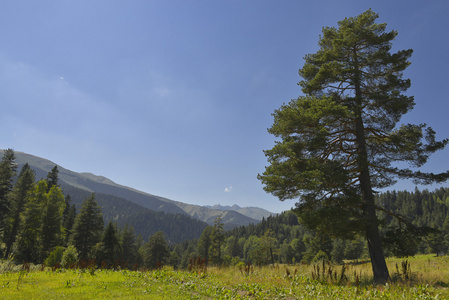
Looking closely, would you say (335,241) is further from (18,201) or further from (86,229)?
(18,201)

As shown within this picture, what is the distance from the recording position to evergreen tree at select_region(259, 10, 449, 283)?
32.6 ft

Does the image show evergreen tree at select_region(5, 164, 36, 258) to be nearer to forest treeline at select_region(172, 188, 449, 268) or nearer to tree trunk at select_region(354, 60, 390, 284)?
forest treeline at select_region(172, 188, 449, 268)

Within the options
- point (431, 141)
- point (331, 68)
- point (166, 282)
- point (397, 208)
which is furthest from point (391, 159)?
point (397, 208)

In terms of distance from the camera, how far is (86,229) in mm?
34094

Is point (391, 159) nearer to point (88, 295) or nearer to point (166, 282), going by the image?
point (166, 282)

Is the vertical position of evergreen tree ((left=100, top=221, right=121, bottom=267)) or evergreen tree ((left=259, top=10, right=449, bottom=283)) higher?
evergreen tree ((left=259, top=10, right=449, bottom=283))

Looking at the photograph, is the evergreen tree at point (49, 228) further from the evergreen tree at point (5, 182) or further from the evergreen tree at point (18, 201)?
the evergreen tree at point (18, 201)

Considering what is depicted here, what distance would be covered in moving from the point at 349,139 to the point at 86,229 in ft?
126

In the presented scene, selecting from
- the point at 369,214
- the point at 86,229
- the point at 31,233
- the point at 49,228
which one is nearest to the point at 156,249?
the point at 86,229

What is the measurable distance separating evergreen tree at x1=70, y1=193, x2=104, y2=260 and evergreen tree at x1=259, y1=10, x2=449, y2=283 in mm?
34304

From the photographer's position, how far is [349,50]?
Result: 12812mm

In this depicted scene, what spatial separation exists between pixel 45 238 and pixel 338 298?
36.9 metres

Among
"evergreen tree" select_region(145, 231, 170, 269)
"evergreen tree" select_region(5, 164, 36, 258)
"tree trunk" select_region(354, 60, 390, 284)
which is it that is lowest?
"evergreen tree" select_region(145, 231, 170, 269)

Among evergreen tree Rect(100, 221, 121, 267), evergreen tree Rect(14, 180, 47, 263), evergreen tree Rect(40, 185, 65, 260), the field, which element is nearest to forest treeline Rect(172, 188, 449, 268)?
the field
